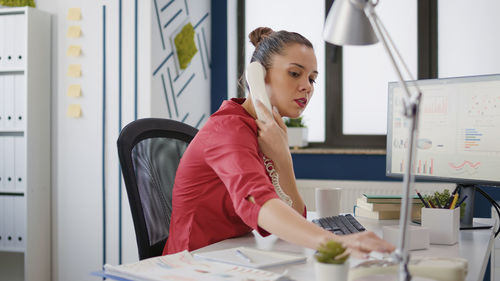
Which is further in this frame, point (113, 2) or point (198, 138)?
point (113, 2)

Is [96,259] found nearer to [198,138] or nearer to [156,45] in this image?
[156,45]

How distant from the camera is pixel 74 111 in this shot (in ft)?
9.15

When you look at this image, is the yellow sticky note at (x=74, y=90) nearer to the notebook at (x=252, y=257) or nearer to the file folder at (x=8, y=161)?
the file folder at (x=8, y=161)

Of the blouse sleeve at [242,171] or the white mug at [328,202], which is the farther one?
the white mug at [328,202]

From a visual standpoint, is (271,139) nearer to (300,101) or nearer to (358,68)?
(300,101)

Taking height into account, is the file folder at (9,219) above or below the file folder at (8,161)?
below

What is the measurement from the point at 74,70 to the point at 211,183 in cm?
183

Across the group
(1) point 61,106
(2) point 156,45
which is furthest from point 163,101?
(1) point 61,106

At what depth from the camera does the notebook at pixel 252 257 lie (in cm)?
93

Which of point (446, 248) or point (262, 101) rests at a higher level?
point (262, 101)

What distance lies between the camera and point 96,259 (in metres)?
2.79

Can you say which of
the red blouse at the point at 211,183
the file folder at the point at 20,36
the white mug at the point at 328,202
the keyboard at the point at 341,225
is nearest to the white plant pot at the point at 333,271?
the red blouse at the point at 211,183

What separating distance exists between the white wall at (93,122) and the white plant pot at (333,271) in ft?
6.83

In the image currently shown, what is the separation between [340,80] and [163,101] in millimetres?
1292
